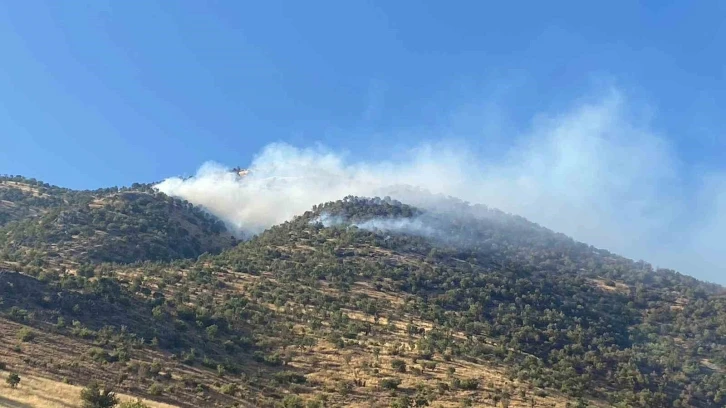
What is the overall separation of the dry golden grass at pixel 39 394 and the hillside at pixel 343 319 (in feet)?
13.1

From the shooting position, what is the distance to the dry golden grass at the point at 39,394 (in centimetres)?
3136

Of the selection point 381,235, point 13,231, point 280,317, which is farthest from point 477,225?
point 13,231

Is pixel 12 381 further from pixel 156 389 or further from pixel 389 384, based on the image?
pixel 389 384

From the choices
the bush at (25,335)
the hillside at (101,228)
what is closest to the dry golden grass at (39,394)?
the bush at (25,335)

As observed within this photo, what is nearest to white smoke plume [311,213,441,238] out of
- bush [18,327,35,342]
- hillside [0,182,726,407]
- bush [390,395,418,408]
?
hillside [0,182,726,407]

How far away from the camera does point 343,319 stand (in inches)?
2997

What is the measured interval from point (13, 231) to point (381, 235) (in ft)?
232

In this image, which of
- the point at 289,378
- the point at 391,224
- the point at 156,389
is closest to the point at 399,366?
the point at 289,378

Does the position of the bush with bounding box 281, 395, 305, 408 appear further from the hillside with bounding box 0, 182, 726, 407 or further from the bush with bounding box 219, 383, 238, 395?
the bush with bounding box 219, 383, 238, 395

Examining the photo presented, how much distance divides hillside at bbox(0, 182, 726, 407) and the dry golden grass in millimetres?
3982

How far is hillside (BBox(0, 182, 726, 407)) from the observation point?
5381cm

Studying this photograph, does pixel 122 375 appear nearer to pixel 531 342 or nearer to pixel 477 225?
pixel 531 342

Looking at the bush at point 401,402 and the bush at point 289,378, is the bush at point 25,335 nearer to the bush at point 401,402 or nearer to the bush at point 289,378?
the bush at point 289,378

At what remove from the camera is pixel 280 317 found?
75.9m
